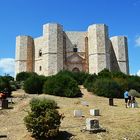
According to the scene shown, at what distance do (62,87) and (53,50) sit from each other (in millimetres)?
28606

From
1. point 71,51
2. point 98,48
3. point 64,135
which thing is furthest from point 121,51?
point 64,135

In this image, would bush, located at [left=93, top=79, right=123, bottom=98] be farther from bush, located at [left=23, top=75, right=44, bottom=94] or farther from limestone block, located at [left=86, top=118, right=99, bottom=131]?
limestone block, located at [left=86, top=118, right=99, bottom=131]

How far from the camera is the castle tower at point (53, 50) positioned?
2269 inches

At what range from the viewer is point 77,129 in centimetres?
1490

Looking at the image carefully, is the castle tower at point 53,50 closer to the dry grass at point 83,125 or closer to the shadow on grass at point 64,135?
the dry grass at point 83,125

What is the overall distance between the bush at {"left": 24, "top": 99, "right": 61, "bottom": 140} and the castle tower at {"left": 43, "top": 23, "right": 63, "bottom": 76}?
4296 centimetres

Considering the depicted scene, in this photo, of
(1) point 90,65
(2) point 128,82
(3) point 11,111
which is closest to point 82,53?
(1) point 90,65

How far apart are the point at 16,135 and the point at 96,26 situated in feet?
152

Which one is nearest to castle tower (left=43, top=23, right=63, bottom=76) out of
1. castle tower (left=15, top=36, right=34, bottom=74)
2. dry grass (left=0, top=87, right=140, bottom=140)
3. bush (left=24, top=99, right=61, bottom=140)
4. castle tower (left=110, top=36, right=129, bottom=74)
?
castle tower (left=15, top=36, right=34, bottom=74)

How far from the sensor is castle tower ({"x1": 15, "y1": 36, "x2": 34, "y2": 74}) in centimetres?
6303

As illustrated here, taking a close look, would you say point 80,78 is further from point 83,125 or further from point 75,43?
point 83,125

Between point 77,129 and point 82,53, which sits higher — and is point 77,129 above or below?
below

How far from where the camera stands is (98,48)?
2295 inches

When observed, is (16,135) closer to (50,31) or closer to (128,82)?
(128,82)
